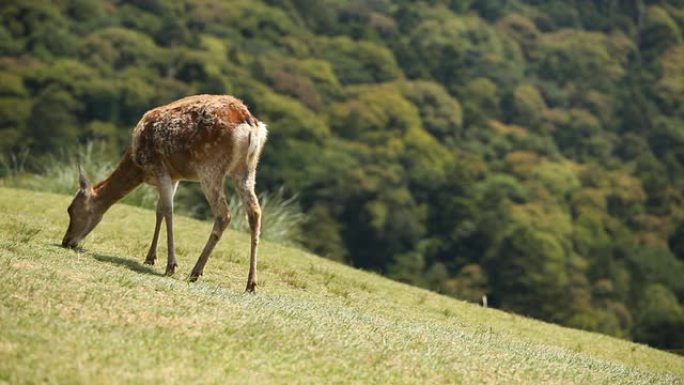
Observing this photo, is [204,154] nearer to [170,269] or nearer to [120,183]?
[170,269]

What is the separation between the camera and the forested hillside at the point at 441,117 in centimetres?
6544

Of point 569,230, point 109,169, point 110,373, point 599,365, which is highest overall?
point 110,373

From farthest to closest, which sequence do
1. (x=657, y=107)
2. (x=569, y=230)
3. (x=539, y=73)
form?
1. (x=539, y=73)
2. (x=657, y=107)
3. (x=569, y=230)

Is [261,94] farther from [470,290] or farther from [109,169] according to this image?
[109,169]

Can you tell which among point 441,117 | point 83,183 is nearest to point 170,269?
point 83,183

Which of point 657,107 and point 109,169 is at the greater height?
point 109,169

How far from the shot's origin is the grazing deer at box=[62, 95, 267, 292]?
12000mm

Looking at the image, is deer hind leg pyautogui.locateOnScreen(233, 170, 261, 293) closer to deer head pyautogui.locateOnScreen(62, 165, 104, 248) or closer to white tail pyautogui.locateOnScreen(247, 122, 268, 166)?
white tail pyautogui.locateOnScreen(247, 122, 268, 166)

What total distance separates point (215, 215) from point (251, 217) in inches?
16.7

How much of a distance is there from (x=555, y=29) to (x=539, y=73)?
9788mm

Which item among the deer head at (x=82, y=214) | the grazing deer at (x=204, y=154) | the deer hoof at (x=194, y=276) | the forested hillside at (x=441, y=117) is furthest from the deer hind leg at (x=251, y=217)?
the forested hillside at (x=441, y=117)

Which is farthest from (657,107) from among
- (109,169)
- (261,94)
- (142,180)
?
(142,180)

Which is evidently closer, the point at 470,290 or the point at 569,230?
the point at 470,290

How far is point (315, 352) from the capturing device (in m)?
9.03
